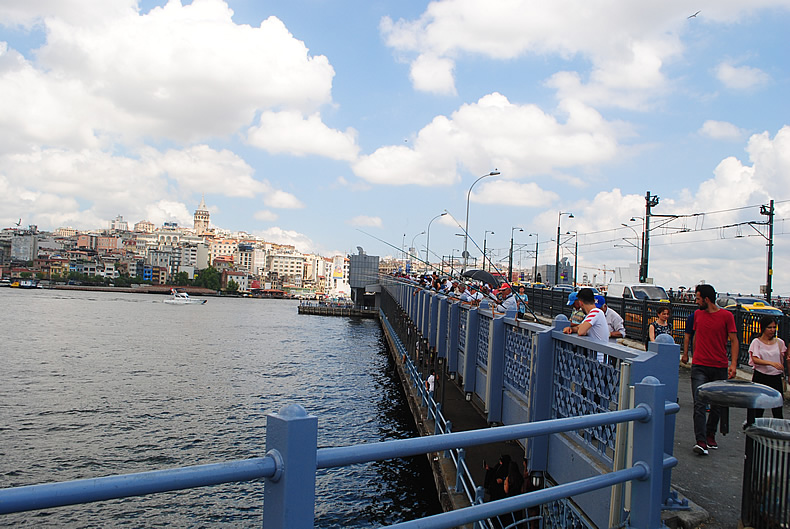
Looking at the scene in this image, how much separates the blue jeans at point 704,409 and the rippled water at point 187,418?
21.3 ft

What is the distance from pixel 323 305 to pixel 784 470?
95.2 meters

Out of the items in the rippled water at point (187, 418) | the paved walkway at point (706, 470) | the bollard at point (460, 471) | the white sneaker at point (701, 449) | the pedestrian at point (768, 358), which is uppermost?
the pedestrian at point (768, 358)

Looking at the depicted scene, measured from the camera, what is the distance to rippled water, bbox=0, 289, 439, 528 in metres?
12.1

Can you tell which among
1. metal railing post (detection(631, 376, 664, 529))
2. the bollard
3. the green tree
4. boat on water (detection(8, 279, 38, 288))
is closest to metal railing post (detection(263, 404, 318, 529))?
metal railing post (detection(631, 376, 664, 529))

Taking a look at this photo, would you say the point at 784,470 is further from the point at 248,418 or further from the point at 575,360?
the point at 248,418

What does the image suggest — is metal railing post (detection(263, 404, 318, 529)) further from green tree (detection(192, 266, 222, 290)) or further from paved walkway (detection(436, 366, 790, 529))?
green tree (detection(192, 266, 222, 290))

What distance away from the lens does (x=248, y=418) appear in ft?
66.3

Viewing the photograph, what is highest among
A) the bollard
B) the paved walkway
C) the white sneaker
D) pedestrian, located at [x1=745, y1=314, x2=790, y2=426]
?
pedestrian, located at [x1=745, y1=314, x2=790, y2=426]

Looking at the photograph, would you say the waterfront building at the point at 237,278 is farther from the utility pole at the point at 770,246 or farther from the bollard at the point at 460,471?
the bollard at the point at 460,471

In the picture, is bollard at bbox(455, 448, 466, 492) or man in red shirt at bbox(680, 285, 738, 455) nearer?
man in red shirt at bbox(680, 285, 738, 455)

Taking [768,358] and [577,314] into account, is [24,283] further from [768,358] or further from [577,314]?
[768,358]

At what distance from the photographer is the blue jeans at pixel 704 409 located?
20.5 ft

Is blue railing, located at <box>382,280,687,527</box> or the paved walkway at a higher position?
blue railing, located at <box>382,280,687,527</box>

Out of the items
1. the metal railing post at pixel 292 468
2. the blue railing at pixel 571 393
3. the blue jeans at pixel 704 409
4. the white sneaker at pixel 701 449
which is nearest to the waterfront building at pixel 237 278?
the blue railing at pixel 571 393
